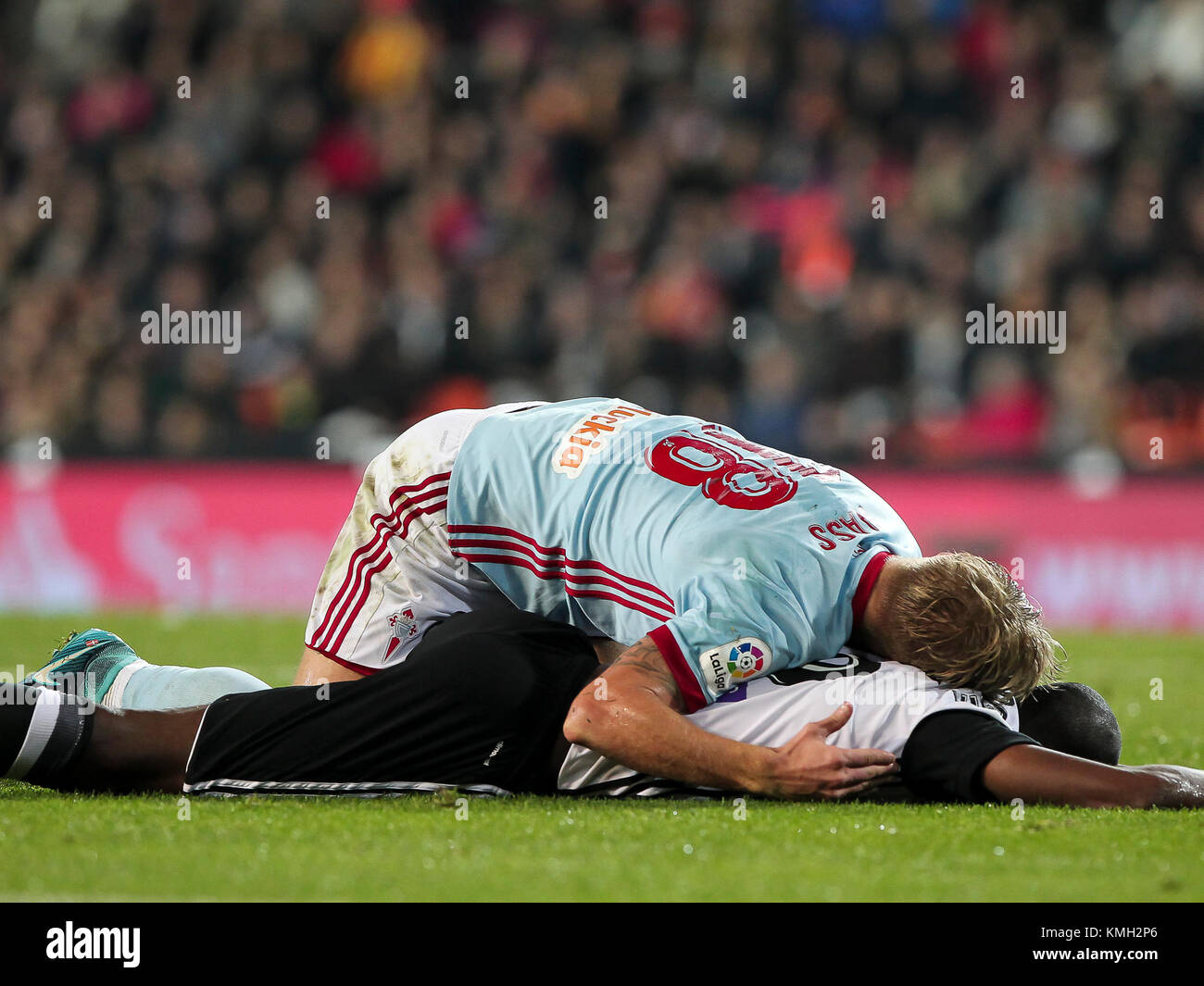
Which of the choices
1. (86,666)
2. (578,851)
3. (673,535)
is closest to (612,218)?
(86,666)

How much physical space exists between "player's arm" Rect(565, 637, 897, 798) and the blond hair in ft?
0.95

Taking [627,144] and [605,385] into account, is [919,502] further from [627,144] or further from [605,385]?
[627,144]

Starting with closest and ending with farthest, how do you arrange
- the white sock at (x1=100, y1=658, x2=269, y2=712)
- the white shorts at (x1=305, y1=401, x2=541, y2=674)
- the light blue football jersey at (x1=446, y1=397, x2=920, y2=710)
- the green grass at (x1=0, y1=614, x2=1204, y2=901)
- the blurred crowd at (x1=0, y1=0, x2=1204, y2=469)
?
the green grass at (x1=0, y1=614, x2=1204, y2=901) < the light blue football jersey at (x1=446, y1=397, x2=920, y2=710) < the white sock at (x1=100, y1=658, x2=269, y2=712) < the white shorts at (x1=305, y1=401, x2=541, y2=674) < the blurred crowd at (x1=0, y1=0, x2=1204, y2=469)

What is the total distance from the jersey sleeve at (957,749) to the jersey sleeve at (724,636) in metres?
0.47

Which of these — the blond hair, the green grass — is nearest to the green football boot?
the green grass

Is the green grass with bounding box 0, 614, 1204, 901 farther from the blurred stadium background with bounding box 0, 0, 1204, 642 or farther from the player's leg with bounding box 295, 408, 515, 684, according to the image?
the blurred stadium background with bounding box 0, 0, 1204, 642

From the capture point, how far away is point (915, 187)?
43.6 feet

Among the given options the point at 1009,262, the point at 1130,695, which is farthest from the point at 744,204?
the point at 1130,695

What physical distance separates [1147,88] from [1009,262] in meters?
2.24

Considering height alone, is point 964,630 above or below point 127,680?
above

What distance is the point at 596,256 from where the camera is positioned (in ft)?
43.0

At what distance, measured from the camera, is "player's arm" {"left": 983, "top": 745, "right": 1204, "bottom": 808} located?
13.5 ft

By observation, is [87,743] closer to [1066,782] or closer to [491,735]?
[491,735]

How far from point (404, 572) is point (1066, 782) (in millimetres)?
2075
